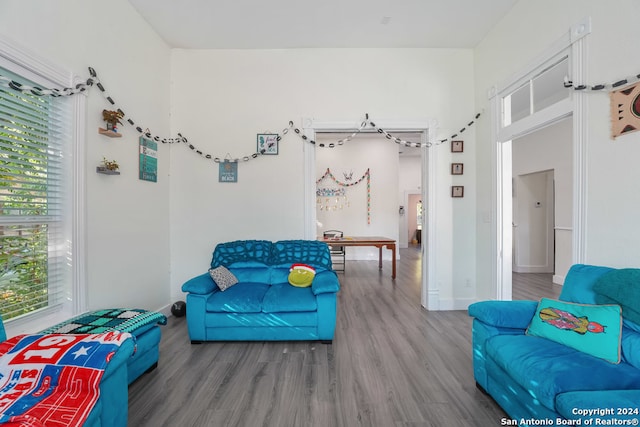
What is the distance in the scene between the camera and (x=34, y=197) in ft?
6.13

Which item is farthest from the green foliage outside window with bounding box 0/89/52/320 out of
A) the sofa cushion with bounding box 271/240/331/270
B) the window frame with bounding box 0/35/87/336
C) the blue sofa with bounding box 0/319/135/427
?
the sofa cushion with bounding box 271/240/331/270

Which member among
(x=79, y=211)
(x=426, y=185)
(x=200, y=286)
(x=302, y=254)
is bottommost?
(x=200, y=286)

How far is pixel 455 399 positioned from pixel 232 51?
4.18 metres

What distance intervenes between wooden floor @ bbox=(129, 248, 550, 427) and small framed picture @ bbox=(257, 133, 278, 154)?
2.19 metres

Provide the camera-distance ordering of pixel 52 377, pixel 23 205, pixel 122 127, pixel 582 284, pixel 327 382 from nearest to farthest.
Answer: pixel 52 377, pixel 582 284, pixel 23 205, pixel 327 382, pixel 122 127

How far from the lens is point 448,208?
341 cm

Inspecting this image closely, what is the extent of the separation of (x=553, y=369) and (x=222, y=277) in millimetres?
2561

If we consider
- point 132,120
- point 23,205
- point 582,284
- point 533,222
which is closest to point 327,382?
point 582,284

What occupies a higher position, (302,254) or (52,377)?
(302,254)

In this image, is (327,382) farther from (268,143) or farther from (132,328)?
(268,143)

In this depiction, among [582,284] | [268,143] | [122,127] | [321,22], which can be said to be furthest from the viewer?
[268,143]

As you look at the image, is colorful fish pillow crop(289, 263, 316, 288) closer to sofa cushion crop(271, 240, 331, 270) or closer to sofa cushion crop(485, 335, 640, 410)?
sofa cushion crop(271, 240, 331, 270)

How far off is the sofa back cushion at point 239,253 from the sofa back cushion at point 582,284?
257 cm

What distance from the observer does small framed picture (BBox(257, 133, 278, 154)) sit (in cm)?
334
